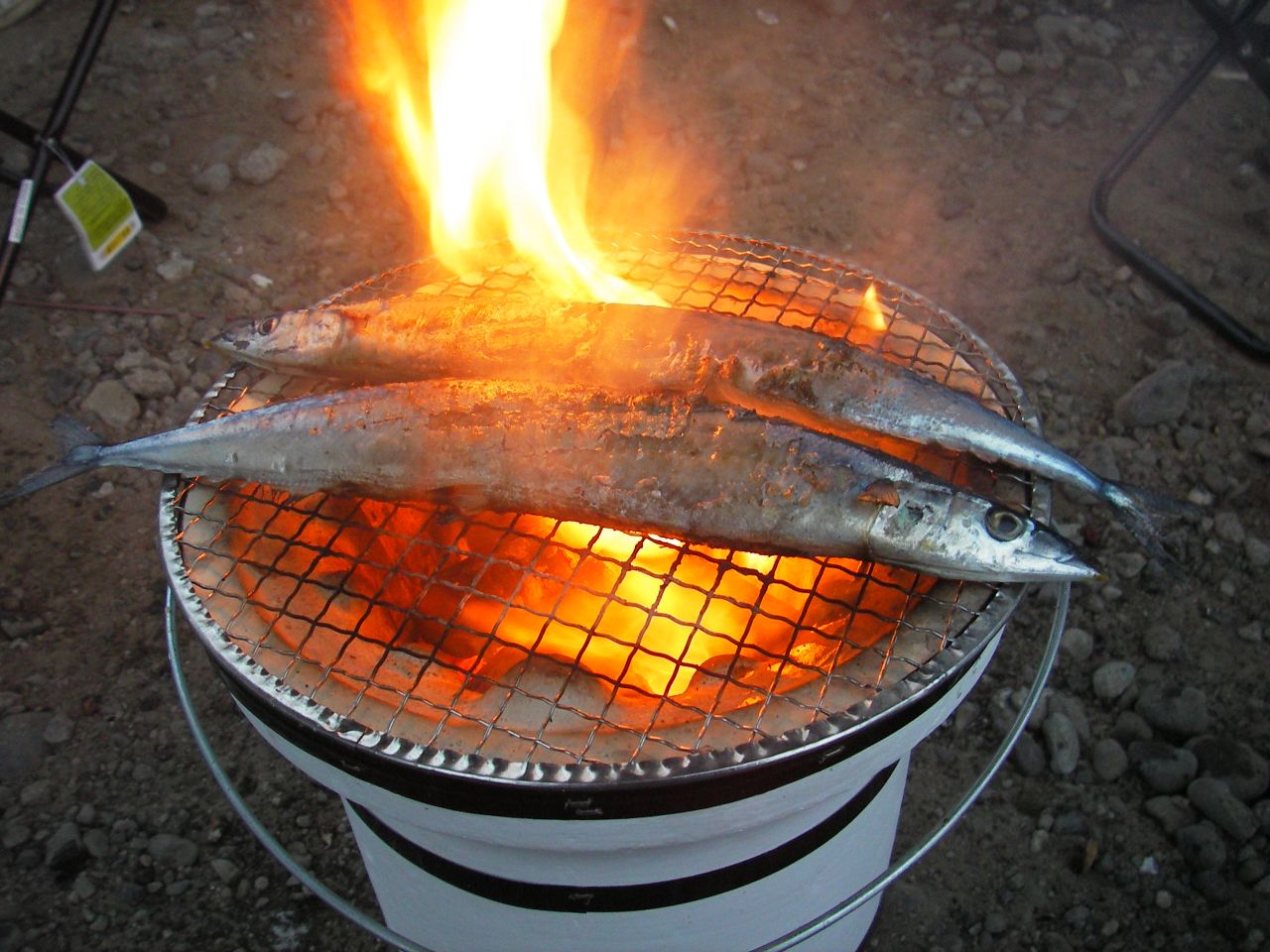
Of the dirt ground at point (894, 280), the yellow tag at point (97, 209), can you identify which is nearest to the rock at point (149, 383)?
the dirt ground at point (894, 280)

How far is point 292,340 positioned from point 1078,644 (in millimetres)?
3099

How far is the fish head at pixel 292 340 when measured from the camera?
2.55 m

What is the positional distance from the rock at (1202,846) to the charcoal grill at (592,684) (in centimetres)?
125

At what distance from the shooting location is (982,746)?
3.63 metres

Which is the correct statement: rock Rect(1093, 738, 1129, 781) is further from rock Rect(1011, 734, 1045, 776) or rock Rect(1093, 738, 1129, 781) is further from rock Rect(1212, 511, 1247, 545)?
rock Rect(1212, 511, 1247, 545)

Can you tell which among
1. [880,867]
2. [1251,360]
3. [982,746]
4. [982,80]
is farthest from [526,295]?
[982,80]

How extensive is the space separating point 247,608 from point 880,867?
2.04 metres

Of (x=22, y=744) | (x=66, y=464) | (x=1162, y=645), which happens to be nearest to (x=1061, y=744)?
(x=1162, y=645)

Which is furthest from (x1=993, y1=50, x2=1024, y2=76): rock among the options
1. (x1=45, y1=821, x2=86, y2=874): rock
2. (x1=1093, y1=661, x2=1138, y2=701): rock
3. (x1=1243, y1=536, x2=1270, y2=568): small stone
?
(x1=45, y1=821, x2=86, y2=874): rock

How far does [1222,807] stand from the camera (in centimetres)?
328

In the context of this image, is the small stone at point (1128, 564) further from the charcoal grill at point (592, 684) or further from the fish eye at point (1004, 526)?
the fish eye at point (1004, 526)

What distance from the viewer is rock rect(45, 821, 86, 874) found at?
3.24 metres

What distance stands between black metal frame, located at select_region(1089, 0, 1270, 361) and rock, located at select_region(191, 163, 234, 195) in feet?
16.5

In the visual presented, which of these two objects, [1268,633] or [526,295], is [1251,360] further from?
[526,295]
